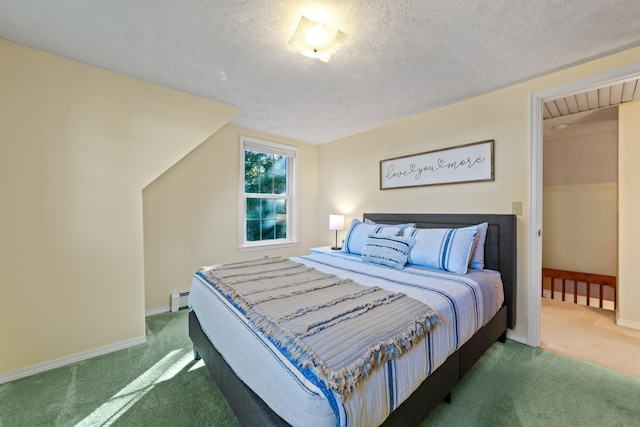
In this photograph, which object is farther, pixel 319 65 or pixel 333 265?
pixel 333 265

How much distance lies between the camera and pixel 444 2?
1.37 meters

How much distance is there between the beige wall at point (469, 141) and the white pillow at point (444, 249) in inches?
18.6

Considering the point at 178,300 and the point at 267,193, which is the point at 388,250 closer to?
the point at 267,193

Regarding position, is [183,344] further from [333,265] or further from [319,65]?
[319,65]

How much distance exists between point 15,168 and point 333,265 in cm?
244

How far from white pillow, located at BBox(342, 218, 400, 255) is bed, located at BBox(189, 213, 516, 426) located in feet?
1.76

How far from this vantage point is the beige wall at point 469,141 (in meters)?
2.23

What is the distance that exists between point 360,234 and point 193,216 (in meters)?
1.99

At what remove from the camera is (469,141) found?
258 centimetres

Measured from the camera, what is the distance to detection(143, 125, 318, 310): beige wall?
278 centimetres

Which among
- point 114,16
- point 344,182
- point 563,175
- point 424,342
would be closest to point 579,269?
point 563,175

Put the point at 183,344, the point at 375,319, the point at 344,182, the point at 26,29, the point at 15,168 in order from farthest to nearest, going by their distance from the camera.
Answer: the point at 344,182, the point at 183,344, the point at 15,168, the point at 26,29, the point at 375,319

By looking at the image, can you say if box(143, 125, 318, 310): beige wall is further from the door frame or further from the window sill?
the door frame

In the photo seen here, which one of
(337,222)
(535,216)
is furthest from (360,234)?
(535,216)
